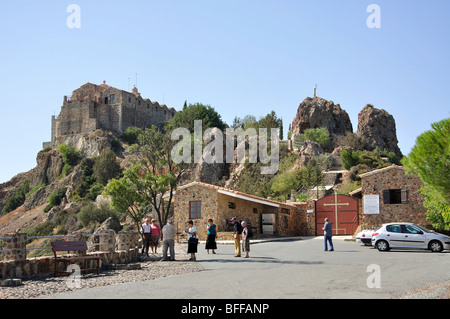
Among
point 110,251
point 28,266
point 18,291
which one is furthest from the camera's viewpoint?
point 110,251

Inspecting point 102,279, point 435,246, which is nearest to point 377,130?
point 435,246

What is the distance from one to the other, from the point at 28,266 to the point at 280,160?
45309 mm

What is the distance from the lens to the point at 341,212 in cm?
3431

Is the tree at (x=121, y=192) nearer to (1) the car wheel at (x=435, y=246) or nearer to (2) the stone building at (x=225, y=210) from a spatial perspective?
(2) the stone building at (x=225, y=210)

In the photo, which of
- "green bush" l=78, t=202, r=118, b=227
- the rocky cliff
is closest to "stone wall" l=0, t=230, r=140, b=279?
"green bush" l=78, t=202, r=118, b=227

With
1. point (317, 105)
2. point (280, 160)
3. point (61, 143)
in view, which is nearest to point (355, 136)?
point (317, 105)

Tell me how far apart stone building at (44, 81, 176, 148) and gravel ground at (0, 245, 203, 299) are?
70.3 meters

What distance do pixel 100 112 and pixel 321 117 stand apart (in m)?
40.0

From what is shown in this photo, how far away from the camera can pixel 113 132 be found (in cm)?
8312

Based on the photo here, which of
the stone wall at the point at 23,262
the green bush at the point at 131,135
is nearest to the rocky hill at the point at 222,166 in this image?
the green bush at the point at 131,135

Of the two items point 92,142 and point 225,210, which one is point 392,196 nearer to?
point 225,210

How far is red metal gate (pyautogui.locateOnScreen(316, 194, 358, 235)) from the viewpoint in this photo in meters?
34.1

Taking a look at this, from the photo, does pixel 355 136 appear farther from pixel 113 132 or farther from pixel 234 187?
pixel 113 132
